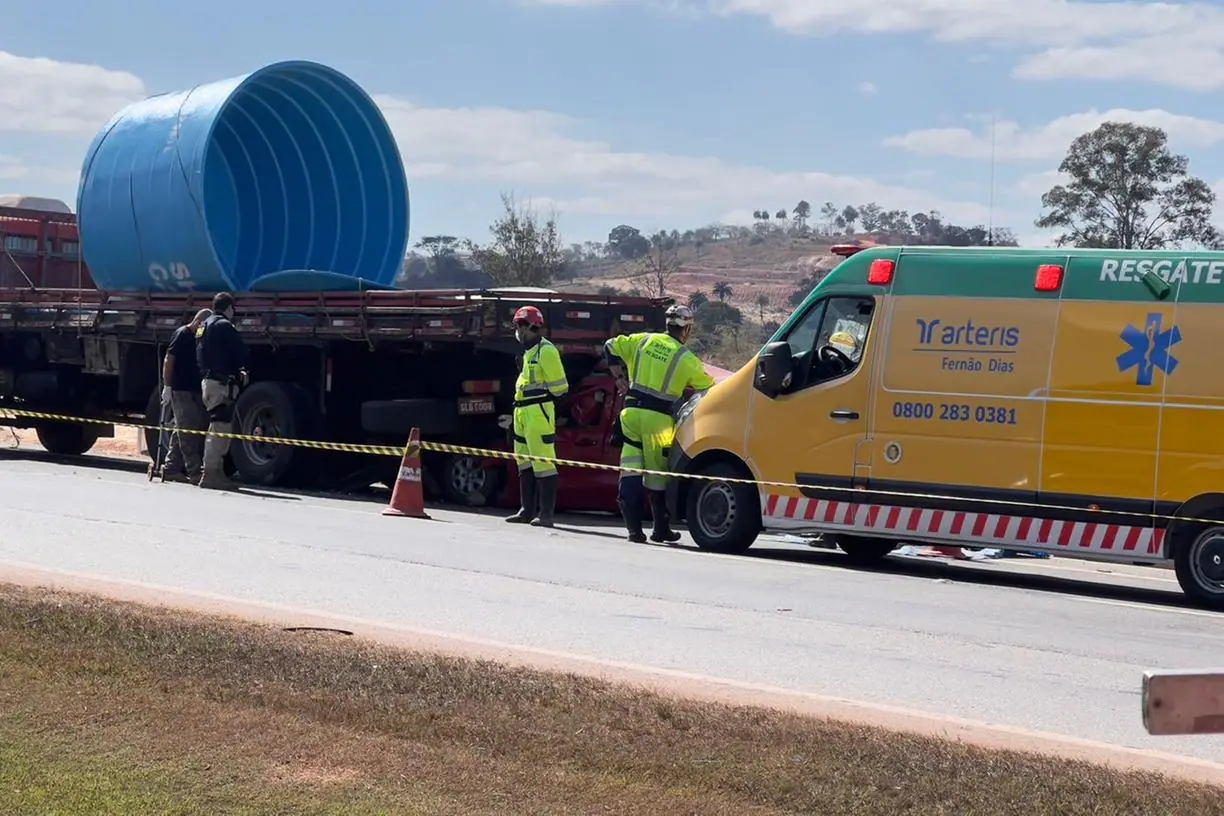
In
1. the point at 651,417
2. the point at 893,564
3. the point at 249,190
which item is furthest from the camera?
the point at 249,190

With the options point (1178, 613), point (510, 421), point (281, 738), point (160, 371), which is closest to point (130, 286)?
point (160, 371)

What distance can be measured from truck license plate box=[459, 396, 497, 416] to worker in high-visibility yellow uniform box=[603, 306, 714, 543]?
2.72 m

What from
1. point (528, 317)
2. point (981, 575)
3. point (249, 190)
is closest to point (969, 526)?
point (981, 575)

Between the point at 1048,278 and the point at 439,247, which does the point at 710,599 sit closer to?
the point at 1048,278

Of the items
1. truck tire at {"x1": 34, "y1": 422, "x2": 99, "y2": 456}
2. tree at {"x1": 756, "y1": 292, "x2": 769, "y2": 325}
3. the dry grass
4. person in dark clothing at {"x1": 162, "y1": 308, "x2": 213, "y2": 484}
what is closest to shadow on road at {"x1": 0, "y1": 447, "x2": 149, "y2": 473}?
truck tire at {"x1": 34, "y1": 422, "x2": 99, "y2": 456}

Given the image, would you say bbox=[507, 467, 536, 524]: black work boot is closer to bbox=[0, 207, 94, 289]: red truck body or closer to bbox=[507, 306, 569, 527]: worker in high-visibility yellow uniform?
bbox=[507, 306, 569, 527]: worker in high-visibility yellow uniform

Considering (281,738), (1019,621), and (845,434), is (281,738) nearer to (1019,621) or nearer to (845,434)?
(1019,621)

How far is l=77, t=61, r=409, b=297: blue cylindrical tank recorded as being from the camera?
59.6 feet

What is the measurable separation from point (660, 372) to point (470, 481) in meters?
3.35

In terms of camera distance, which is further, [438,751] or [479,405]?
[479,405]

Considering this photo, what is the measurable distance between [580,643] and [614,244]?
93.5 m

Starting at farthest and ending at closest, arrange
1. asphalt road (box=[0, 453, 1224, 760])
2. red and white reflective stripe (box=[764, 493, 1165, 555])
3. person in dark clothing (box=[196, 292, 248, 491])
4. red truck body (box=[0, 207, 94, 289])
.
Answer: red truck body (box=[0, 207, 94, 289]) → person in dark clothing (box=[196, 292, 248, 491]) → red and white reflective stripe (box=[764, 493, 1165, 555]) → asphalt road (box=[0, 453, 1224, 760])

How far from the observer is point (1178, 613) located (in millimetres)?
10273

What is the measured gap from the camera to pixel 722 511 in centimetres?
1265
